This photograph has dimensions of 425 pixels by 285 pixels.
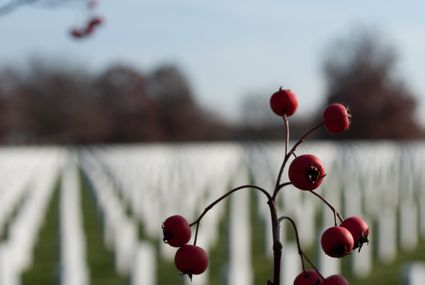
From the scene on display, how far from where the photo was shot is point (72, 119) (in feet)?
144

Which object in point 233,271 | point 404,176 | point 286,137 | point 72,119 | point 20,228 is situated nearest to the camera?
point 286,137

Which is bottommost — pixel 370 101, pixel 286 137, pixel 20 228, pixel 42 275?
pixel 42 275

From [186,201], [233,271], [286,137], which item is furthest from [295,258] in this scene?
[186,201]

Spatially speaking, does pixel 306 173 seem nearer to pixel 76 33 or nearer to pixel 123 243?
pixel 76 33

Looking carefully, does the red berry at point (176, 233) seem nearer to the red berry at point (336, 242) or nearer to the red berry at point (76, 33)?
the red berry at point (336, 242)

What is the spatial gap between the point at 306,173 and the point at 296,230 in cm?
8

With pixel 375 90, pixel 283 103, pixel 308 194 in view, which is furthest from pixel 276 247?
pixel 375 90

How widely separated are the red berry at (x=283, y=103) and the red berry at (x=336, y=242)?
0.12 m

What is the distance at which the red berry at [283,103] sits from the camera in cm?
73

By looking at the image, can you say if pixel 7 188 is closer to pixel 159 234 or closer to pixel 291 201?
pixel 159 234

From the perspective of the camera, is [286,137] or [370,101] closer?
[286,137]

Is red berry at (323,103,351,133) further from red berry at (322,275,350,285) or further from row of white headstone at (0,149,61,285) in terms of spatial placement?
row of white headstone at (0,149,61,285)

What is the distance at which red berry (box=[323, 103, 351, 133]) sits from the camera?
0.69 metres

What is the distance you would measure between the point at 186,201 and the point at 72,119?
35.2 m
